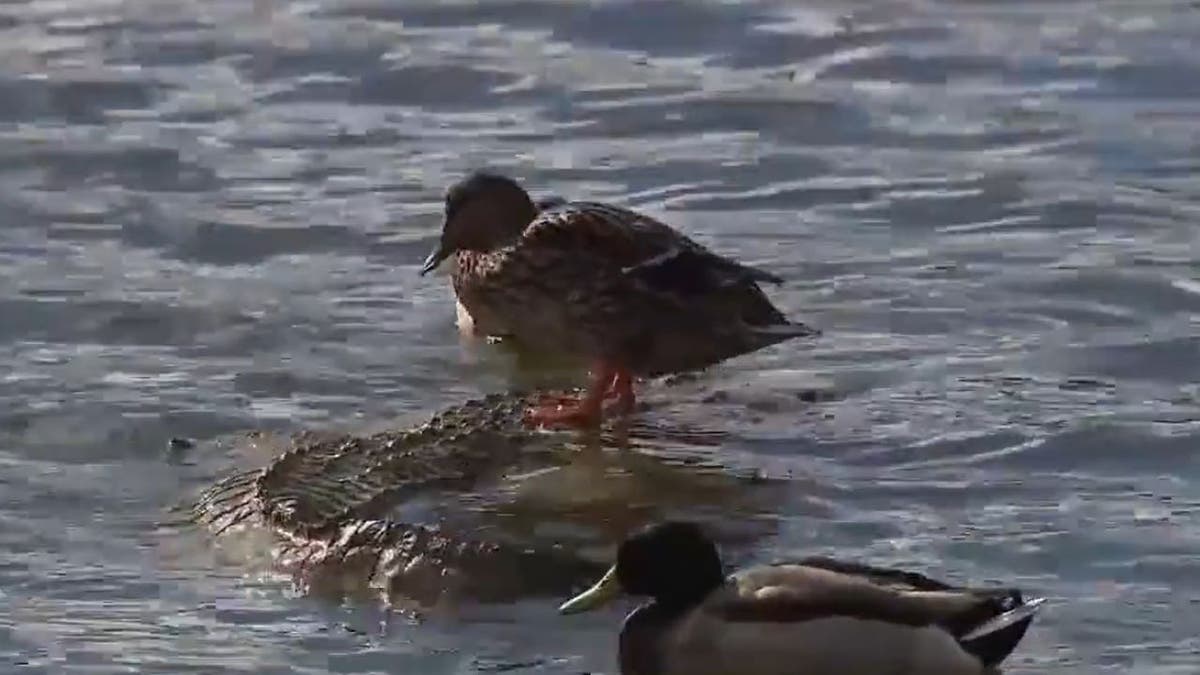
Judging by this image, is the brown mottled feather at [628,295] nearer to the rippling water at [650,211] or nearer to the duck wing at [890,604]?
the rippling water at [650,211]

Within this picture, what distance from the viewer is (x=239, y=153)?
12.6 meters

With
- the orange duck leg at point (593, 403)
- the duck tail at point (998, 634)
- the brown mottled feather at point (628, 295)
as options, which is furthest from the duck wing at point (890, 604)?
the brown mottled feather at point (628, 295)

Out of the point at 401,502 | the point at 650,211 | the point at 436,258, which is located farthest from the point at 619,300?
the point at 650,211

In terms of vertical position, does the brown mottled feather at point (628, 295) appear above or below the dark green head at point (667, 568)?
above

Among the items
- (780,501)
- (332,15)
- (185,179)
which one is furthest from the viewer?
(332,15)

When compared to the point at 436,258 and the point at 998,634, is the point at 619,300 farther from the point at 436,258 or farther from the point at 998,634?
the point at 998,634

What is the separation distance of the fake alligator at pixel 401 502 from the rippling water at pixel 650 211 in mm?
180

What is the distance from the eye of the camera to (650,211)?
1176 centimetres

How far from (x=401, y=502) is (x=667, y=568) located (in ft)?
4.63

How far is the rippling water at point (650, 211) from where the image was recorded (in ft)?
25.7

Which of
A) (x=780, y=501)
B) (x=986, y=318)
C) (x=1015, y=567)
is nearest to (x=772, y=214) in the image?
(x=986, y=318)

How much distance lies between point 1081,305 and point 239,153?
12.2 feet

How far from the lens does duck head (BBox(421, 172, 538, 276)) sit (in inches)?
405

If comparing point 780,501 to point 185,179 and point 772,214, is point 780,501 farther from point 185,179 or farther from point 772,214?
point 185,179
